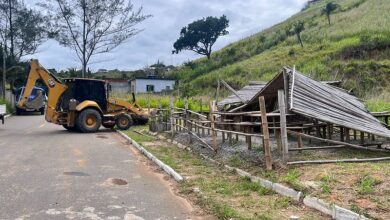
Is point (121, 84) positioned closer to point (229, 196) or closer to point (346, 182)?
point (229, 196)

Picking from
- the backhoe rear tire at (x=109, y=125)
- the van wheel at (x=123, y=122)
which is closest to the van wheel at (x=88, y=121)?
the van wheel at (x=123, y=122)

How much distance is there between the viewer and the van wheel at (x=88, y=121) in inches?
805

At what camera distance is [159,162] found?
11297 millimetres

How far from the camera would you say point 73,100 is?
67.7ft

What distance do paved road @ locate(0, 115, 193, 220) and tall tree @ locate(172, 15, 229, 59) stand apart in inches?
2577

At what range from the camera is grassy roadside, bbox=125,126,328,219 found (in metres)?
6.55

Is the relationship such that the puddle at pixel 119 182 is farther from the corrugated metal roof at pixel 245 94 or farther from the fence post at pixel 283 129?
the corrugated metal roof at pixel 245 94

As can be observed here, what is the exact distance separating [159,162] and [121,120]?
11.1 m

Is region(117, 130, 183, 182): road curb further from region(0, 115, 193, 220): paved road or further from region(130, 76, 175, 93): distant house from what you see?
region(130, 76, 175, 93): distant house

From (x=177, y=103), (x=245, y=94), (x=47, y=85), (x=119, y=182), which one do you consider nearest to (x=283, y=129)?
(x=119, y=182)

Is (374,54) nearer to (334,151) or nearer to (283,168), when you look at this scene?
(334,151)

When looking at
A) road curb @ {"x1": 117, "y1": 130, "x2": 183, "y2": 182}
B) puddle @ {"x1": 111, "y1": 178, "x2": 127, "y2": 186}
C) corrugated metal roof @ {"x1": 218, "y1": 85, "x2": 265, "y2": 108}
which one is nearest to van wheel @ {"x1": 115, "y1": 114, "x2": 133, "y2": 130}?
road curb @ {"x1": 117, "y1": 130, "x2": 183, "y2": 182}

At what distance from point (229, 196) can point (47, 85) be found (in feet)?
49.4

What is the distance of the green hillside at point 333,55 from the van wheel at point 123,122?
8726mm
